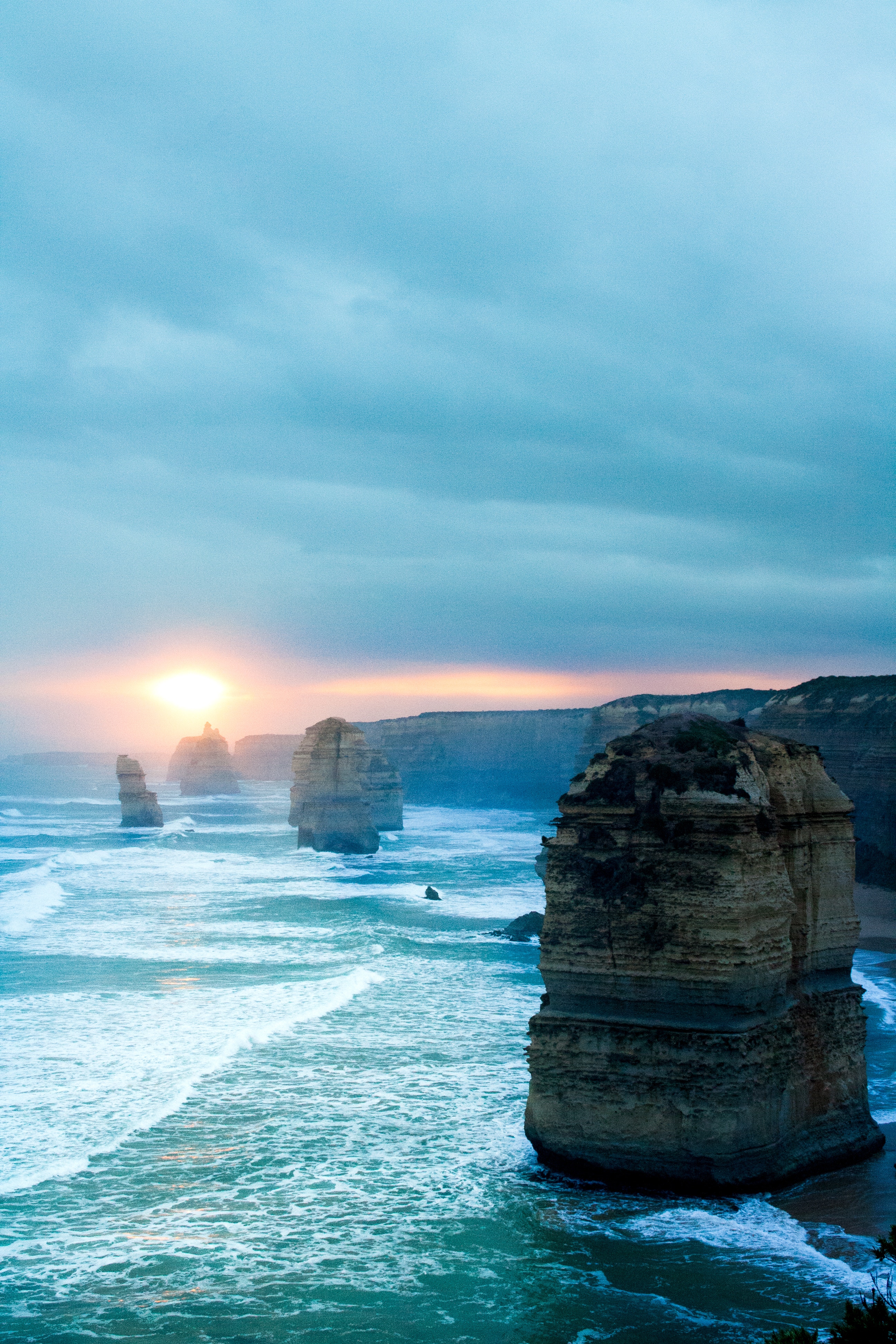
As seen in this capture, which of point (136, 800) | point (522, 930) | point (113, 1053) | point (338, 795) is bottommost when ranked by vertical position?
point (522, 930)

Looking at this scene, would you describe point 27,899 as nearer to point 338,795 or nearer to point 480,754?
point 338,795

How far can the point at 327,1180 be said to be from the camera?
15.3 metres

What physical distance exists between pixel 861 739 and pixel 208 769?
107611 millimetres

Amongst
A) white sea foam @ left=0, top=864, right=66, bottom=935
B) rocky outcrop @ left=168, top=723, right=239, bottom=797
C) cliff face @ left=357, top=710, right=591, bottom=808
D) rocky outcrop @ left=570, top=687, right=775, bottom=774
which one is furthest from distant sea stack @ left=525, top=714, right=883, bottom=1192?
rocky outcrop @ left=168, top=723, right=239, bottom=797

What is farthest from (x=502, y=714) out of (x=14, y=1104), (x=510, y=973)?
(x=14, y=1104)

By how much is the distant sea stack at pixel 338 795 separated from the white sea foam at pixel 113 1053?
42.3 meters

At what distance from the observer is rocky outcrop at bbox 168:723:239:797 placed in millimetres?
149375

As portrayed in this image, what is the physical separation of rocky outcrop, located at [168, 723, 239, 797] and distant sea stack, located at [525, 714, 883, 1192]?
13718 cm

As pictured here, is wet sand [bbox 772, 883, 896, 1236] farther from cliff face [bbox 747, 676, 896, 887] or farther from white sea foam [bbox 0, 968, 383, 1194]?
cliff face [bbox 747, 676, 896, 887]

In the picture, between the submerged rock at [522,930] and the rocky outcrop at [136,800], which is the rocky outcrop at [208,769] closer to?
the rocky outcrop at [136,800]

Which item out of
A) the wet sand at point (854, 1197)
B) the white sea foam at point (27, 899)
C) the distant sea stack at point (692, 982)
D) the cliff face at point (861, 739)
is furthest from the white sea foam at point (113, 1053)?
the cliff face at point (861, 739)

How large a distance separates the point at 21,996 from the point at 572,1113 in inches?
682

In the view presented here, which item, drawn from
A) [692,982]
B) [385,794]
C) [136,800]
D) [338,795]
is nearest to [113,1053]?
[692,982]

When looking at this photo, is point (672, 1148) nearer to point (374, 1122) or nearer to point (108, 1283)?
point (374, 1122)
